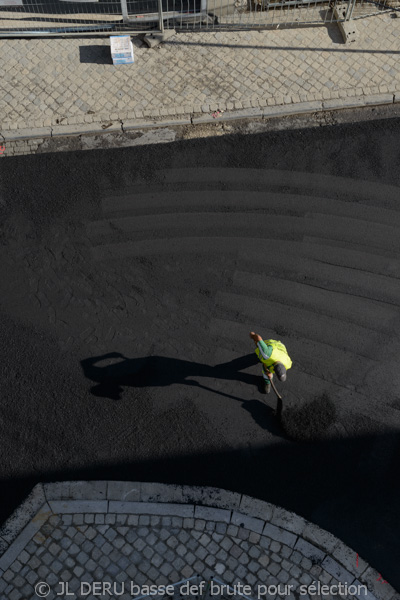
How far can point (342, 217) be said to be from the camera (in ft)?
30.1

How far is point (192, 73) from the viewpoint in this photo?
10258 mm

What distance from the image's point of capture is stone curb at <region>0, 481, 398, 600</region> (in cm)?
729

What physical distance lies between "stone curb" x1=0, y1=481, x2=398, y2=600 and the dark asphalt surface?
0.14 meters

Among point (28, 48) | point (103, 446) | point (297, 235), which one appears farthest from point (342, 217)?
point (28, 48)

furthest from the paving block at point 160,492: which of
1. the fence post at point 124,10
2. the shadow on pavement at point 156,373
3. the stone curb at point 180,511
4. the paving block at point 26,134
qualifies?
the fence post at point 124,10

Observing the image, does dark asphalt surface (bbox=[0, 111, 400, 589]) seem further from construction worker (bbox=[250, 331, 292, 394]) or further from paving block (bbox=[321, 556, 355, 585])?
construction worker (bbox=[250, 331, 292, 394])

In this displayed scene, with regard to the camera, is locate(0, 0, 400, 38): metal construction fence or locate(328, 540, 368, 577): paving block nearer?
locate(328, 540, 368, 577): paving block

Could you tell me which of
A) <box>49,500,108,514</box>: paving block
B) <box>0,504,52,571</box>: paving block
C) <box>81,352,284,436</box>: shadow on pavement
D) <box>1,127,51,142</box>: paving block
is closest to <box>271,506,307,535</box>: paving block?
<box>81,352,284,436</box>: shadow on pavement

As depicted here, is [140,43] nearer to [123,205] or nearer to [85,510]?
[123,205]

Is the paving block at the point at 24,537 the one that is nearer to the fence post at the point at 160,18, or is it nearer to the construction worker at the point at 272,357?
the construction worker at the point at 272,357

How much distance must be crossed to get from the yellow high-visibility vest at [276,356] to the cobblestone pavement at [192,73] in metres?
4.59

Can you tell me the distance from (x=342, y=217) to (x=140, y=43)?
500 centimetres

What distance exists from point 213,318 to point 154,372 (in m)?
1.20

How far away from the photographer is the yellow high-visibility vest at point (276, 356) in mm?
7559
